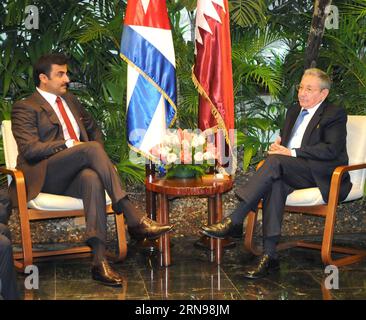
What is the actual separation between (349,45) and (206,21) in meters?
Result: 1.32

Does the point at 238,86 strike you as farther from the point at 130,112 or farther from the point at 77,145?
the point at 77,145

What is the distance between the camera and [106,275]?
4.22 meters

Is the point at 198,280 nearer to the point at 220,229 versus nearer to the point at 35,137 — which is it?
the point at 220,229

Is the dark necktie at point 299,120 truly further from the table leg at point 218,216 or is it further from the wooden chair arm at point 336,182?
the table leg at point 218,216

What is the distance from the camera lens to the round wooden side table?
14.7 ft

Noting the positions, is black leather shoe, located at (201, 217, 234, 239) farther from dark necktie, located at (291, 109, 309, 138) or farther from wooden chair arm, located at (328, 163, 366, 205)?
dark necktie, located at (291, 109, 309, 138)

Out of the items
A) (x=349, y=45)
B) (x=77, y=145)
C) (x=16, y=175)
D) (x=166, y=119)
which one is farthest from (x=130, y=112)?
(x=349, y=45)

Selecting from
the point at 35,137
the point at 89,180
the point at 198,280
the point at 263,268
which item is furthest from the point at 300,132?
the point at 35,137

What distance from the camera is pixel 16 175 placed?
4.33 m

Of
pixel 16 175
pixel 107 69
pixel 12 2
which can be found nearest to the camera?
pixel 16 175

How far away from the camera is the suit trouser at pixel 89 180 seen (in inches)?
169

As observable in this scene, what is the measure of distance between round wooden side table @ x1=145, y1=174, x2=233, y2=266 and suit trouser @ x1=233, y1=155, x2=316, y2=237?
210 millimetres

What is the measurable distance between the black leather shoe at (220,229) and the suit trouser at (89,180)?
47cm

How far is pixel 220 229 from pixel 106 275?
30.1 inches
